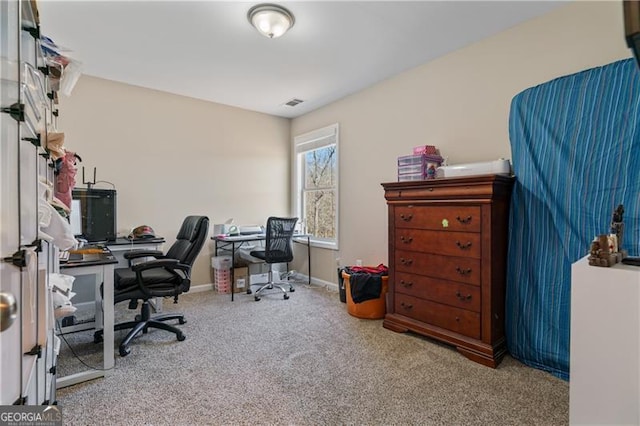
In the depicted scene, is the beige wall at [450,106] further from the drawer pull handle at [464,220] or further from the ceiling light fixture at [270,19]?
the ceiling light fixture at [270,19]

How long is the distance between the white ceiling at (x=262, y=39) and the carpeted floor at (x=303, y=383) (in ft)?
8.07

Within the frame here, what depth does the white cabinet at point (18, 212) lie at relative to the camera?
2.49 feet

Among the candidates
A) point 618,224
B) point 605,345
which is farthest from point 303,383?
point 618,224

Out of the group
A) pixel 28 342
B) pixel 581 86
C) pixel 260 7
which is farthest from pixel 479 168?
pixel 28 342

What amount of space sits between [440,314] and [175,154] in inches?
141

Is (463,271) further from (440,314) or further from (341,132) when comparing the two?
(341,132)

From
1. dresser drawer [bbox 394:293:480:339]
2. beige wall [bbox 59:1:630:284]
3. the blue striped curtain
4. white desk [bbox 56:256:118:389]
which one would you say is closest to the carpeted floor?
white desk [bbox 56:256:118:389]

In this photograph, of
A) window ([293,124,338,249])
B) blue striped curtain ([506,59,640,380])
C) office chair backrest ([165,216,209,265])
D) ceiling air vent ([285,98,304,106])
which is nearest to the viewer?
blue striped curtain ([506,59,640,380])

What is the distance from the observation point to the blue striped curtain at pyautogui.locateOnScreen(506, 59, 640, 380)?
182 centimetres

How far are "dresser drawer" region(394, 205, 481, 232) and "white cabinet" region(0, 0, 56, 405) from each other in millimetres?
2398

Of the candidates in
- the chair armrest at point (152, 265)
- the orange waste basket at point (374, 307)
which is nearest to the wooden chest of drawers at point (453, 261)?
the orange waste basket at point (374, 307)

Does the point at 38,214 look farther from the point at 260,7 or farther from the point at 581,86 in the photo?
the point at 581,86

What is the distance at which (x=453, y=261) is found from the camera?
2.41m

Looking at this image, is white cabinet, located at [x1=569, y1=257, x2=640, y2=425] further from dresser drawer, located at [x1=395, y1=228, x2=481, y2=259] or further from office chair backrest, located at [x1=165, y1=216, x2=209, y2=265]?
office chair backrest, located at [x1=165, y1=216, x2=209, y2=265]
